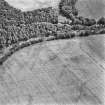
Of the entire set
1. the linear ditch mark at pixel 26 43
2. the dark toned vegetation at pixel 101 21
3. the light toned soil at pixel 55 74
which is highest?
the dark toned vegetation at pixel 101 21

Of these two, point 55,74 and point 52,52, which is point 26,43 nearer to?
point 52,52

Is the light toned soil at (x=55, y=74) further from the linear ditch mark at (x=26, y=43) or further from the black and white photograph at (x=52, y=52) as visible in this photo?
the linear ditch mark at (x=26, y=43)

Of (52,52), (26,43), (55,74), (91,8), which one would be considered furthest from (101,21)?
(55,74)

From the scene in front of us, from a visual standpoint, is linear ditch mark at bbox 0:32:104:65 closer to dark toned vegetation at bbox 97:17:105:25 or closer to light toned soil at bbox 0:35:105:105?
light toned soil at bbox 0:35:105:105

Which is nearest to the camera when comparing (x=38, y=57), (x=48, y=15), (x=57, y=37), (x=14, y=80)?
(x=14, y=80)

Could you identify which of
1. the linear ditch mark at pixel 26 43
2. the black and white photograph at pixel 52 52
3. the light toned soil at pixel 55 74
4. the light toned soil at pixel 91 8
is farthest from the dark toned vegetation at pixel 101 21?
the light toned soil at pixel 55 74

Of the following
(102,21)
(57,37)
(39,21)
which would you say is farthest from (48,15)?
(102,21)

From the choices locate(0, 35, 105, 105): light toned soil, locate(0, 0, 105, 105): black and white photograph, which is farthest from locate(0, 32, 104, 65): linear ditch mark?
locate(0, 35, 105, 105): light toned soil

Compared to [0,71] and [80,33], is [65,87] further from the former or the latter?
[80,33]
